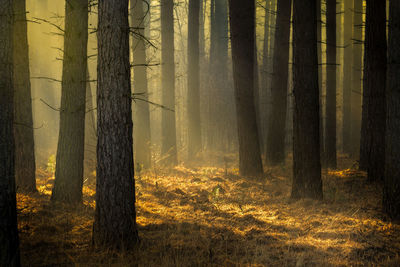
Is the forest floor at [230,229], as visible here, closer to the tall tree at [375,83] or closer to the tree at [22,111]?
the tree at [22,111]

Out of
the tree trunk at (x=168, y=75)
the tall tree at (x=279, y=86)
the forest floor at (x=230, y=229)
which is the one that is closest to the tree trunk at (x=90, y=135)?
the forest floor at (x=230, y=229)

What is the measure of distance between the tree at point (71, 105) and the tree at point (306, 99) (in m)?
4.99

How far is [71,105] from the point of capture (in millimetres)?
7441

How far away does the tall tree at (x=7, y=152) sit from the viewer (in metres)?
3.97

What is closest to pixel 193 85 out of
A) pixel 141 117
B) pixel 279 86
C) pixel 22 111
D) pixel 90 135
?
pixel 141 117

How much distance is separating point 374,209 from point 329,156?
6446mm

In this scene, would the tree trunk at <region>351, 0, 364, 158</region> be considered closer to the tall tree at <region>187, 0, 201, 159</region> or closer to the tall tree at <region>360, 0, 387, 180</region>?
the tall tree at <region>187, 0, 201, 159</region>

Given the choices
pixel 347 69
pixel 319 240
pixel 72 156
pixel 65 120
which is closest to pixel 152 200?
pixel 72 156

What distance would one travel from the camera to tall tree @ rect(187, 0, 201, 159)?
16.3 metres

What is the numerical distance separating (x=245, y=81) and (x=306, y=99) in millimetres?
3378

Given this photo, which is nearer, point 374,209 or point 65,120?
point 374,209

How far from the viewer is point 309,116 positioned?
25.1ft

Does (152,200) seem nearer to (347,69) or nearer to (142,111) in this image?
(142,111)

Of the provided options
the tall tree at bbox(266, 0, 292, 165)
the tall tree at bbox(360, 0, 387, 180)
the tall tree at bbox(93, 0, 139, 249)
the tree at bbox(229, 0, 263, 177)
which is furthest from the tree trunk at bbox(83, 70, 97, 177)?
the tall tree at bbox(360, 0, 387, 180)
